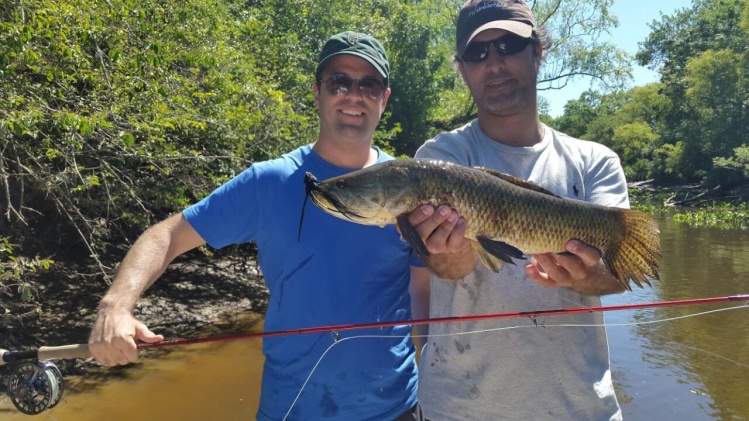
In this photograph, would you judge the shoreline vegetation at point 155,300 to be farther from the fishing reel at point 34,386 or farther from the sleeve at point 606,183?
the sleeve at point 606,183

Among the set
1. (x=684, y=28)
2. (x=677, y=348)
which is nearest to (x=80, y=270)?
(x=677, y=348)

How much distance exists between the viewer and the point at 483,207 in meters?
2.42

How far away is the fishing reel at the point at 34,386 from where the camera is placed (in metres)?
3.00

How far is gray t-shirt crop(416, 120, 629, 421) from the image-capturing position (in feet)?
7.82

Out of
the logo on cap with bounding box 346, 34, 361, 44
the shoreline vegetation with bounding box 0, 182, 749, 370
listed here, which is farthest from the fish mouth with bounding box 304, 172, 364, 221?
the shoreline vegetation with bounding box 0, 182, 749, 370

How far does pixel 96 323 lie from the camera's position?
244 centimetres

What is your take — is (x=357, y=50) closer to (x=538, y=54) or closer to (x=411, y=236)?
(x=538, y=54)

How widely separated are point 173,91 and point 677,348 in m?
8.79

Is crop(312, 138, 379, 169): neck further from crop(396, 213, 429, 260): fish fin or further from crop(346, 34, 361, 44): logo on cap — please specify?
crop(396, 213, 429, 260): fish fin

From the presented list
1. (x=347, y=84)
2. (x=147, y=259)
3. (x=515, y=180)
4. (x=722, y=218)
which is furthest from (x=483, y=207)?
(x=722, y=218)

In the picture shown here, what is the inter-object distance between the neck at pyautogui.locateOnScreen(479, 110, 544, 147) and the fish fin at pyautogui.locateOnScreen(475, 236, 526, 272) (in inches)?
21.7

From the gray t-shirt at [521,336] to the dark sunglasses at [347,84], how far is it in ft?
1.92

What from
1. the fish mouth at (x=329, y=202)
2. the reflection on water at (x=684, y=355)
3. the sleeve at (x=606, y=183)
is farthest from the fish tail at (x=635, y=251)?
the reflection on water at (x=684, y=355)

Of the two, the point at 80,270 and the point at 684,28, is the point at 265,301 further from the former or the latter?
the point at 684,28
